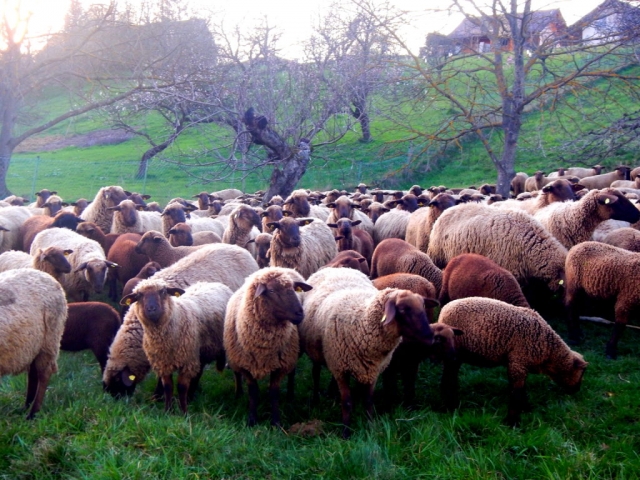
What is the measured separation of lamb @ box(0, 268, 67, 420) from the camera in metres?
5.09

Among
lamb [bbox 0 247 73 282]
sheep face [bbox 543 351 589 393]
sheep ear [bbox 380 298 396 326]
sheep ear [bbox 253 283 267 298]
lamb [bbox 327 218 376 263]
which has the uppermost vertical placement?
sheep ear [bbox 253 283 267 298]

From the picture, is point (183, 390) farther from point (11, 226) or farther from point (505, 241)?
point (11, 226)

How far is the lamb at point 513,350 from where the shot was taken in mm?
5152

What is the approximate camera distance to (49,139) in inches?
1587

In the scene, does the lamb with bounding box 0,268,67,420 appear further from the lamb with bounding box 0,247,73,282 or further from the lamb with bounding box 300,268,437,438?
the lamb with bounding box 300,268,437,438

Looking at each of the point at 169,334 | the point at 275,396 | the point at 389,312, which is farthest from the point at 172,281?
the point at 389,312

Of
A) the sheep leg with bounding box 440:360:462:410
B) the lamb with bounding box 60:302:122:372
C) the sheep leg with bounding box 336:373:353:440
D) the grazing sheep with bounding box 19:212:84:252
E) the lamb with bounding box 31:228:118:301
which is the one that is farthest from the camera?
the grazing sheep with bounding box 19:212:84:252

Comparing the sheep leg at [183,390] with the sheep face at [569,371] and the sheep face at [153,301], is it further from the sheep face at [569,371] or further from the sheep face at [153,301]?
the sheep face at [569,371]

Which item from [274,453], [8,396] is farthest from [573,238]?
[8,396]

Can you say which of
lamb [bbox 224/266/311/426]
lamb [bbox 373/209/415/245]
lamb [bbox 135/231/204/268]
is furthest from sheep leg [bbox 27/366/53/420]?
lamb [bbox 373/209/415/245]

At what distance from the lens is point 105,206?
11.3 meters

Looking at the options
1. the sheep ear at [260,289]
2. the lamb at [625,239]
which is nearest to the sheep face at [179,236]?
the sheep ear at [260,289]

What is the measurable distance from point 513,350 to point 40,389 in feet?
13.7

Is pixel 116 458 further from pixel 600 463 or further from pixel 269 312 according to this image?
pixel 600 463
